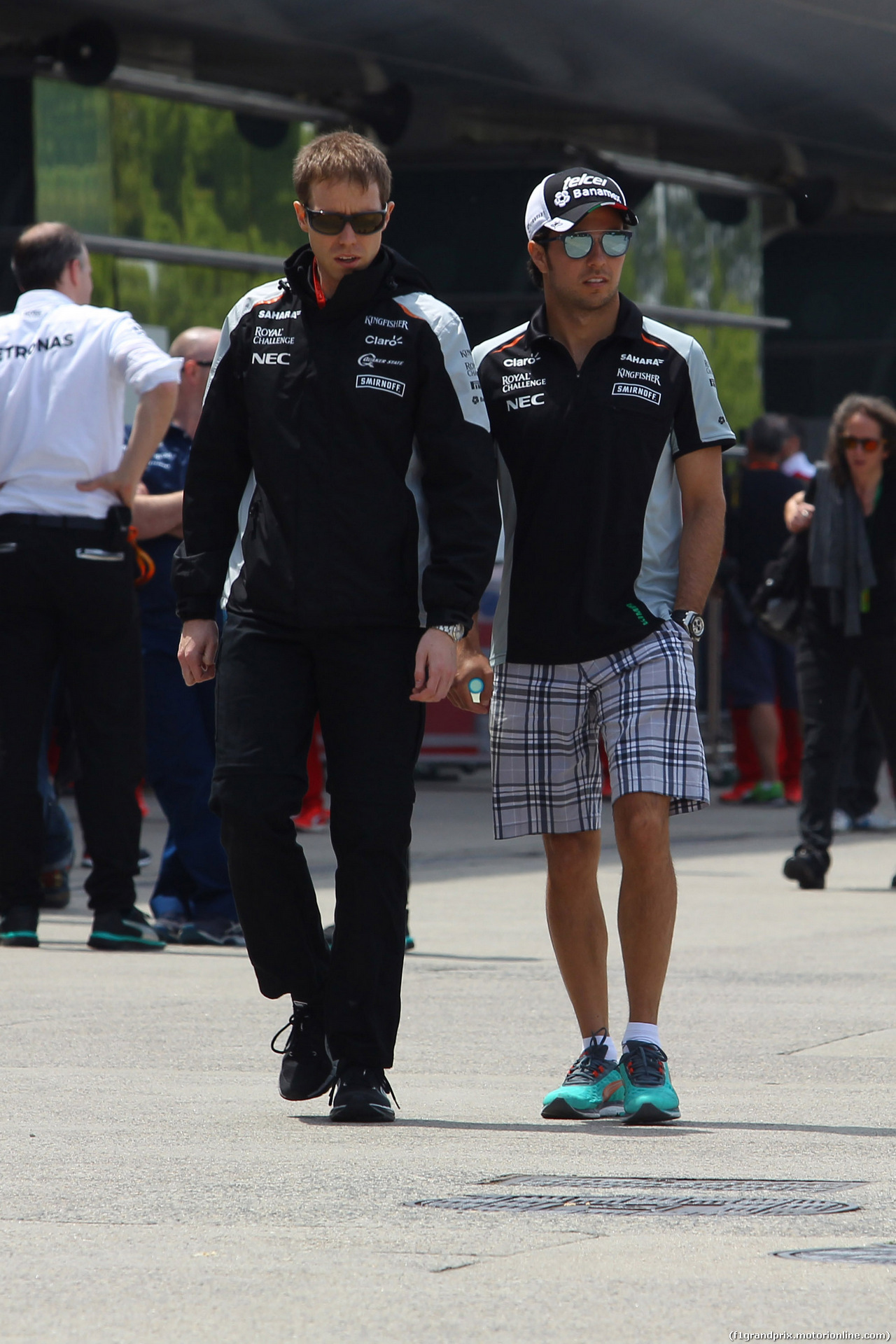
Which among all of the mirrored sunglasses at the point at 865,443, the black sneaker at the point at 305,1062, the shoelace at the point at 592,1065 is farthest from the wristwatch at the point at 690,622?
the mirrored sunglasses at the point at 865,443

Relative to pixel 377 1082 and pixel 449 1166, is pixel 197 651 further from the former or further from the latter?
pixel 449 1166

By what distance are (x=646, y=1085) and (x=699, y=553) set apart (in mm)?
1091

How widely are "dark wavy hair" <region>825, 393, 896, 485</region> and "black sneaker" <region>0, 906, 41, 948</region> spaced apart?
160 inches

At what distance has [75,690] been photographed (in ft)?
25.3

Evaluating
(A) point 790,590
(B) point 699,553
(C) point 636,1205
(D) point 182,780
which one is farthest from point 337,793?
(A) point 790,590

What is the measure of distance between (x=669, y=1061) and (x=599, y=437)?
5.11ft

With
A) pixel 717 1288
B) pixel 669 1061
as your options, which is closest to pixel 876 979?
pixel 669 1061

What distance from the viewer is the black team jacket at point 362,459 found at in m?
4.99

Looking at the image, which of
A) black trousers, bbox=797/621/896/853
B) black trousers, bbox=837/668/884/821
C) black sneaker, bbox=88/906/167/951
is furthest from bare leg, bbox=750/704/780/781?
black sneaker, bbox=88/906/167/951

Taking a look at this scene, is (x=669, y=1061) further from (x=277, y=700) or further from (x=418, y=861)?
(x=418, y=861)

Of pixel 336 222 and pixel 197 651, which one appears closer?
pixel 336 222

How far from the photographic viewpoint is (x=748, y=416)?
2000 cm

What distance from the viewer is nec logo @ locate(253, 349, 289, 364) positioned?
5.06 m

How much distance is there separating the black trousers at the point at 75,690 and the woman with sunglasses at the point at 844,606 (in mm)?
3285
